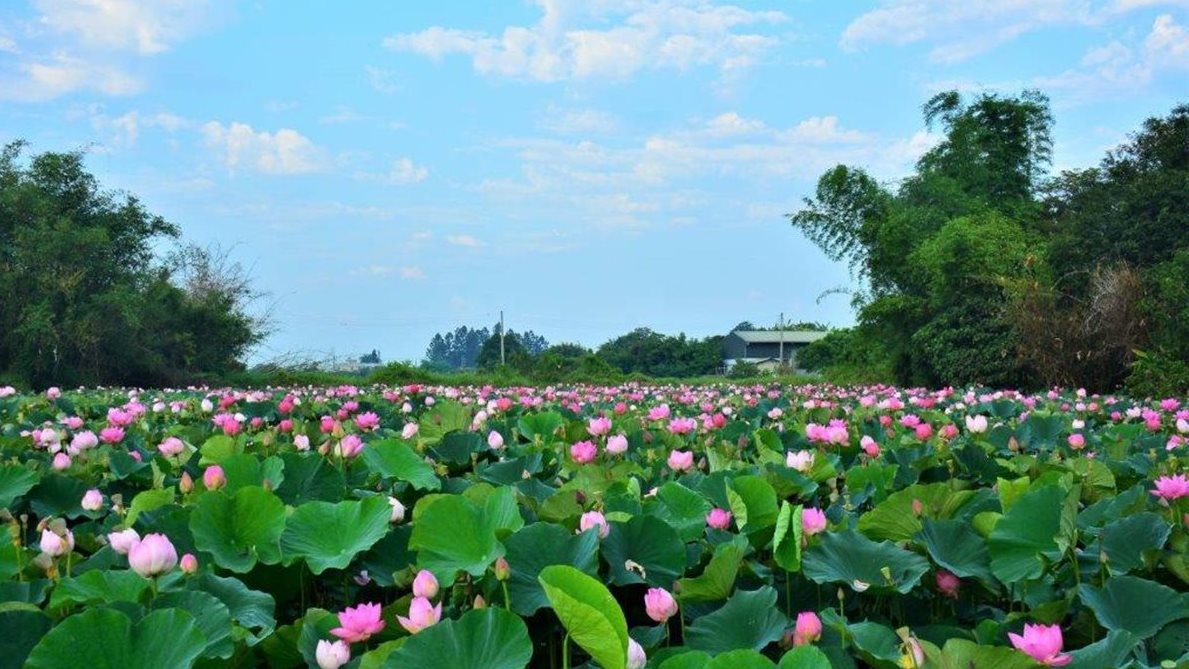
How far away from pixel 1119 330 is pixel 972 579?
17560mm

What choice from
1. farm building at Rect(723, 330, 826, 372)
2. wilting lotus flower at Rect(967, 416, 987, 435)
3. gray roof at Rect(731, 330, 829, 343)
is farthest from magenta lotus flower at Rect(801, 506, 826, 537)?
farm building at Rect(723, 330, 826, 372)

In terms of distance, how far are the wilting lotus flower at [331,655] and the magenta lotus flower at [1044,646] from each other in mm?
683

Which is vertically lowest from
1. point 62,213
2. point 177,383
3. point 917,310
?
point 177,383

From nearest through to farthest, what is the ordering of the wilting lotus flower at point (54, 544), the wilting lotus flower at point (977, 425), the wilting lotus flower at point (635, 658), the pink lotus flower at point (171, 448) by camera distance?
the wilting lotus flower at point (635, 658) → the wilting lotus flower at point (54, 544) → the pink lotus flower at point (171, 448) → the wilting lotus flower at point (977, 425)

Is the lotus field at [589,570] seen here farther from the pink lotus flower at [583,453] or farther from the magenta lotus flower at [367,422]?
the magenta lotus flower at [367,422]

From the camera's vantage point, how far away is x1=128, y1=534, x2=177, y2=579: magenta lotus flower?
46.5 inches

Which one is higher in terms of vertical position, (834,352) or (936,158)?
(936,158)

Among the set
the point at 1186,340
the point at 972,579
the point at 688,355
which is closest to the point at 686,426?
the point at 972,579

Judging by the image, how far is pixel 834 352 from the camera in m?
34.2

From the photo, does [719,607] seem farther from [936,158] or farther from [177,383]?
[936,158]

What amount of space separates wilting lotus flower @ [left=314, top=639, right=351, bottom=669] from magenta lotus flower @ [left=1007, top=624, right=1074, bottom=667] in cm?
68

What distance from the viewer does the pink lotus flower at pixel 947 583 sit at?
1401 mm

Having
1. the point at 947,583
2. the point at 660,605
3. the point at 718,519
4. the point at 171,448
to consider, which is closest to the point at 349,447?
the point at 171,448

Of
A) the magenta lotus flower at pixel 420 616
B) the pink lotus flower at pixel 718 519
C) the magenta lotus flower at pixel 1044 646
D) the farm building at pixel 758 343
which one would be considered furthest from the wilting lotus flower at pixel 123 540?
the farm building at pixel 758 343
